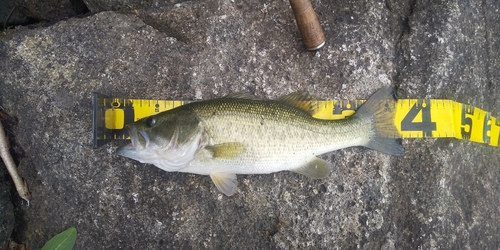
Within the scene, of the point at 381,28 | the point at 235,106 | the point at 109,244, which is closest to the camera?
the point at 235,106

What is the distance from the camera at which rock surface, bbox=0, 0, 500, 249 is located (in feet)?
11.1

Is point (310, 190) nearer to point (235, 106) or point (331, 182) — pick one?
point (331, 182)

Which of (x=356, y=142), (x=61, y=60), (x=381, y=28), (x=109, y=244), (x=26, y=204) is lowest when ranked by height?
(x=109, y=244)

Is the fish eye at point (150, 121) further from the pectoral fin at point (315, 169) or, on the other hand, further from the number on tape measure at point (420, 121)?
the number on tape measure at point (420, 121)

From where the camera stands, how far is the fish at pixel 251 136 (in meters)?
3.00

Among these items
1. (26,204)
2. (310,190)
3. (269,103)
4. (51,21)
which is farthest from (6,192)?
(310,190)

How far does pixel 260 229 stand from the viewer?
3426 mm

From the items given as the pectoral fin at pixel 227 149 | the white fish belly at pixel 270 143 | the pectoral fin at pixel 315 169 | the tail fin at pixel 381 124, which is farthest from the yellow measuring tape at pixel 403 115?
the pectoral fin at pixel 227 149

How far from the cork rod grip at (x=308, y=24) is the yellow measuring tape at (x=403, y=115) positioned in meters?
0.51

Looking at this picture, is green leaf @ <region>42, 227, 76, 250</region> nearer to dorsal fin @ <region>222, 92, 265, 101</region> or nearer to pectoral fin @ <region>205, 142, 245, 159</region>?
pectoral fin @ <region>205, 142, 245, 159</region>

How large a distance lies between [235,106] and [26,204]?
198 cm

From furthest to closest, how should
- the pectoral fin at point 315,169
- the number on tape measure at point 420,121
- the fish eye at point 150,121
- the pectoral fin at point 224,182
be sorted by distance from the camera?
the number on tape measure at point 420,121 < the pectoral fin at point 315,169 < the pectoral fin at point 224,182 < the fish eye at point 150,121

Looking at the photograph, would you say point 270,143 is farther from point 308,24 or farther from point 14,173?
point 14,173

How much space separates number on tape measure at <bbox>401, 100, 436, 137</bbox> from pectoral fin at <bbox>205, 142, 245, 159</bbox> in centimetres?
146
